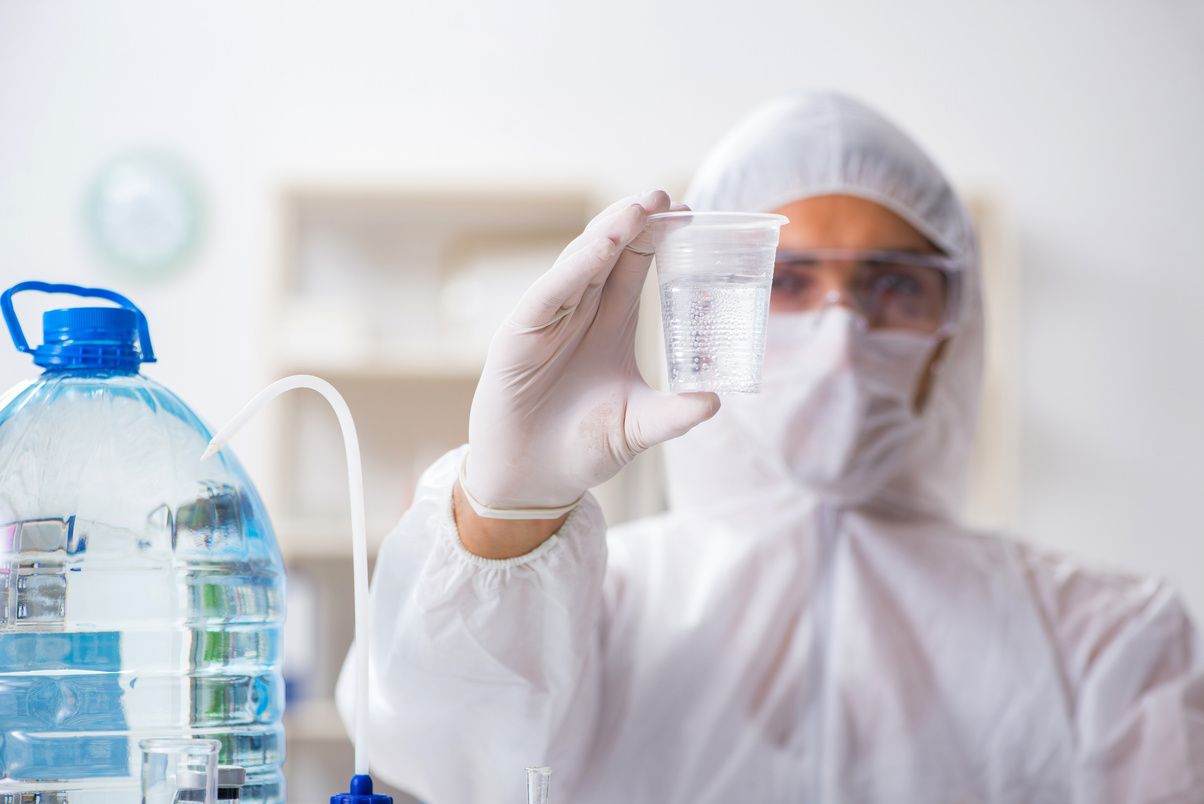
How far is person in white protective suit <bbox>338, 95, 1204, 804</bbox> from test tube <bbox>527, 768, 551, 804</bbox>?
23 cm

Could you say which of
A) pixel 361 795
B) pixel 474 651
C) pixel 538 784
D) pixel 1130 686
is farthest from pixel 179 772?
pixel 1130 686

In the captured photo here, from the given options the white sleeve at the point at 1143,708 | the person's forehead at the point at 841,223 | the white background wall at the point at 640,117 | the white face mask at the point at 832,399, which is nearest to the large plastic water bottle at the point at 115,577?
the white face mask at the point at 832,399

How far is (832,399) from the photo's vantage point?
1254 mm

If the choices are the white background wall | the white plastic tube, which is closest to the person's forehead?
the white plastic tube

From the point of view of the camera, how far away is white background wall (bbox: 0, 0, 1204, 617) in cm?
280

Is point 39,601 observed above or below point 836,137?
below

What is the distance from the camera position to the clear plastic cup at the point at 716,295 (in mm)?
658

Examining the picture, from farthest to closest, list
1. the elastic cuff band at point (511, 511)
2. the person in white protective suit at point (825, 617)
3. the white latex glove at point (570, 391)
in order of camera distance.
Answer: the person in white protective suit at point (825, 617), the elastic cuff band at point (511, 511), the white latex glove at point (570, 391)

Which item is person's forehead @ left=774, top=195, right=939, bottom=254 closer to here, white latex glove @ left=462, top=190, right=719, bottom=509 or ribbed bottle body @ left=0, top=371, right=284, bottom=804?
white latex glove @ left=462, top=190, right=719, bottom=509

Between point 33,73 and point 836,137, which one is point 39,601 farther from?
point 33,73

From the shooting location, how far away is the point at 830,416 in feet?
4.14

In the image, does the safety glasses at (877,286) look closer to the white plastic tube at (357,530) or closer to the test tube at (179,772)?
the white plastic tube at (357,530)

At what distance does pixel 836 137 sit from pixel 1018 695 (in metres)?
0.81

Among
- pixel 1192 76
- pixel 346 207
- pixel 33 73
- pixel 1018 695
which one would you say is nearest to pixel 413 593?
pixel 1018 695
